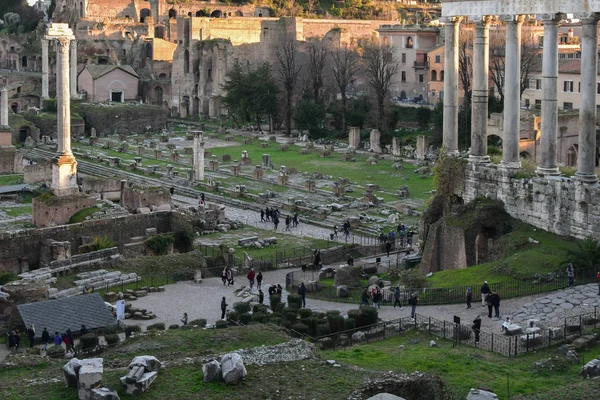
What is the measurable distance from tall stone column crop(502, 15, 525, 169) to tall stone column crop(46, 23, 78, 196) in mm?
17476

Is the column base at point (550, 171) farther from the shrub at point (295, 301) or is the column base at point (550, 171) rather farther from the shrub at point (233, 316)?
the shrub at point (233, 316)

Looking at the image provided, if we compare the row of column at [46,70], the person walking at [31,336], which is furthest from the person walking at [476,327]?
the row of column at [46,70]

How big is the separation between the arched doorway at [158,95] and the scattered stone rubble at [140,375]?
251 feet

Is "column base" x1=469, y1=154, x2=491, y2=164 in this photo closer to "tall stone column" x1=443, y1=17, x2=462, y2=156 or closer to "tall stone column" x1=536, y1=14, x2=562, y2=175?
"tall stone column" x1=443, y1=17, x2=462, y2=156

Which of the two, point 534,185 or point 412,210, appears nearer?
point 534,185

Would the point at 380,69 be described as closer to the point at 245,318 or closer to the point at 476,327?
the point at 245,318

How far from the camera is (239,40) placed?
93.6 metres

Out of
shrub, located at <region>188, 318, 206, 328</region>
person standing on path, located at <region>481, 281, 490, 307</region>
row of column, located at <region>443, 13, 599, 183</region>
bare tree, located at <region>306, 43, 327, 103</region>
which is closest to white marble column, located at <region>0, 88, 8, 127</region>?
bare tree, located at <region>306, 43, 327, 103</region>

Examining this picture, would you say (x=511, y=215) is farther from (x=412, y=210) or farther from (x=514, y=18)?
(x=412, y=210)

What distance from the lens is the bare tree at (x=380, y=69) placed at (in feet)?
217

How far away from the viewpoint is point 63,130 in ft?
137

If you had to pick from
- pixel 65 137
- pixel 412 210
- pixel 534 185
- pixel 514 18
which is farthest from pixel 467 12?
pixel 65 137

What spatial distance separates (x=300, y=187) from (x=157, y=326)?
25834 mm

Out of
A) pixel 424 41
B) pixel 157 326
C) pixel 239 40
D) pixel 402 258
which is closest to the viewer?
pixel 157 326
